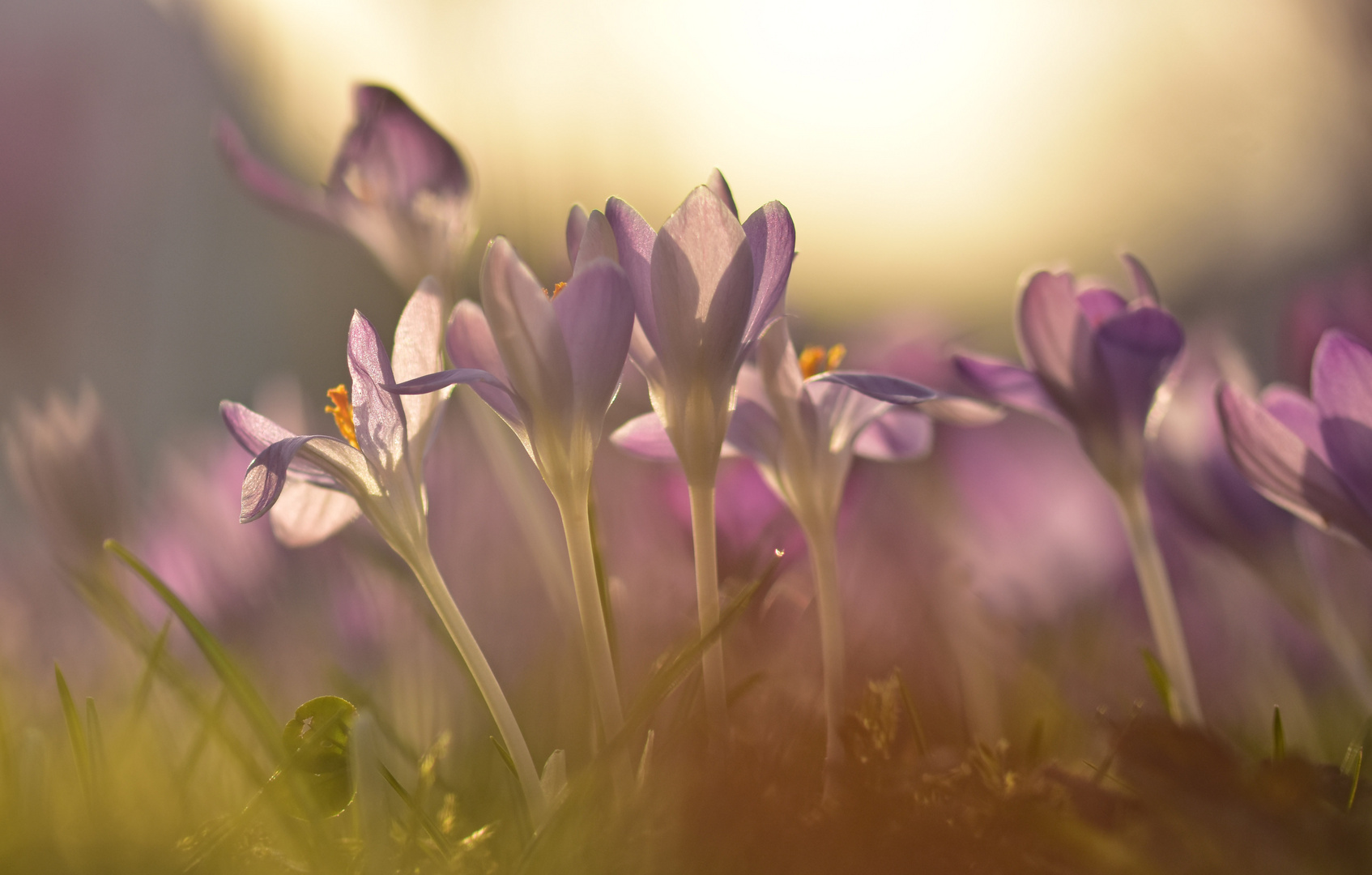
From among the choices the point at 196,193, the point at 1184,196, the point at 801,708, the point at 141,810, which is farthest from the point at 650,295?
the point at 196,193

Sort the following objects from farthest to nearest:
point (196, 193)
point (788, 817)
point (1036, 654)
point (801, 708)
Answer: point (196, 193) → point (1036, 654) → point (801, 708) → point (788, 817)

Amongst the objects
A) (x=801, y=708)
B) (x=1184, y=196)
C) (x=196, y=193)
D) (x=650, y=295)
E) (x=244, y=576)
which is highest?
(x=196, y=193)

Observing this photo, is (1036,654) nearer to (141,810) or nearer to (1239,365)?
(1239,365)

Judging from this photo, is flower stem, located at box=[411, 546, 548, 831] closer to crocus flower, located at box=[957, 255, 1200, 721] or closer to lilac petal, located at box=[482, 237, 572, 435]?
lilac petal, located at box=[482, 237, 572, 435]

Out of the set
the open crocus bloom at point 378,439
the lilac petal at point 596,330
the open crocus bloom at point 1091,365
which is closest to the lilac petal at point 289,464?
the open crocus bloom at point 378,439

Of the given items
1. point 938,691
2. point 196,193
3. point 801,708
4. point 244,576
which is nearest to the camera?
point 801,708

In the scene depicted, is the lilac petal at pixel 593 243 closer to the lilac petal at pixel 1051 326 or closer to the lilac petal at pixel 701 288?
the lilac petal at pixel 701 288

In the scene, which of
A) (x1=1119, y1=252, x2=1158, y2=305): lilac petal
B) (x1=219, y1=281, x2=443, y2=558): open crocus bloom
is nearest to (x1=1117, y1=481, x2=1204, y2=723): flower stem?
(x1=1119, y1=252, x2=1158, y2=305): lilac petal
